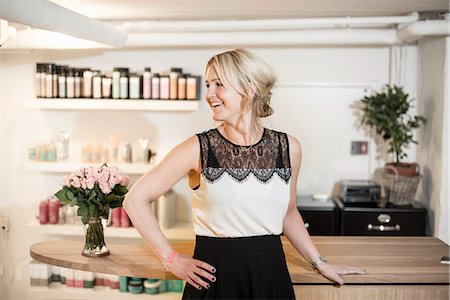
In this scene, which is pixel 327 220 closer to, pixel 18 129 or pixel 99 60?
pixel 99 60

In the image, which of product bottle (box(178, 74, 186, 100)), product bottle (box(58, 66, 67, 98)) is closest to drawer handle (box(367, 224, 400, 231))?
product bottle (box(178, 74, 186, 100))

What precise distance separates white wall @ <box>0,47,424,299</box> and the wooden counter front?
2.04 metres

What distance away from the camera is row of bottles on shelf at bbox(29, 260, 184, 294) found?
4.61 meters

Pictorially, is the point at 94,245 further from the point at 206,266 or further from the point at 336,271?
the point at 336,271

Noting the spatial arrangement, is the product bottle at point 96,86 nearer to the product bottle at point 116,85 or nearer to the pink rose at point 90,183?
the product bottle at point 116,85

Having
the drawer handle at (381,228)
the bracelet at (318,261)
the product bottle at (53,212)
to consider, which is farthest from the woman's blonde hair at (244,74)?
the product bottle at (53,212)

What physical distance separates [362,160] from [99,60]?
2.18 meters

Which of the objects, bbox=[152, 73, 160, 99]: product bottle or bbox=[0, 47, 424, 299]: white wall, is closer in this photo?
bbox=[152, 73, 160, 99]: product bottle

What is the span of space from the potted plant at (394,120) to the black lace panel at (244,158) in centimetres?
228

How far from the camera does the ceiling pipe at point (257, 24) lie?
4207 mm

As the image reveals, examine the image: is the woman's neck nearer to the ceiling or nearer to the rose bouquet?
the rose bouquet

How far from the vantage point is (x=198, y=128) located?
495 centimetres

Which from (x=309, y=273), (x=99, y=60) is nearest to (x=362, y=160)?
(x=99, y=60)

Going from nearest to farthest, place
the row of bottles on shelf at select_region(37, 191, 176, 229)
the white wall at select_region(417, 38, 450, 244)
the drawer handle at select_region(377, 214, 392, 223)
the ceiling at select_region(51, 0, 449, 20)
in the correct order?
the ceiling at select_region(51, 0, 449, 20) → the white wall at select_region(417, 38, 450, 244) → the drawer handle at select_region(377, 214, 392, 223) → the row of bottles on shelf at select_region(37, 191, 176, 229)
